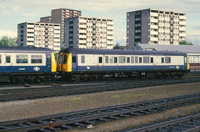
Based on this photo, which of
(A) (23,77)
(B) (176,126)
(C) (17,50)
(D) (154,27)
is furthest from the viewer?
(D) (154,27)

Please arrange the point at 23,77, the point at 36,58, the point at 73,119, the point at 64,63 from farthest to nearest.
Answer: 1. the point at 64,63
2. the point at 36,58
3. the point at 23,77
4. the point at 73,119

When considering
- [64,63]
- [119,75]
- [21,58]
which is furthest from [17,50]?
[119,75]

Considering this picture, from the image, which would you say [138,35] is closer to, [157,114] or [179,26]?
[179,26]

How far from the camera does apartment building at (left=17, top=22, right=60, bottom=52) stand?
533ft

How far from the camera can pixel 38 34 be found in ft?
538

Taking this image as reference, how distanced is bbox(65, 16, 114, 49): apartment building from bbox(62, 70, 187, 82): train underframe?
110727 millimetres

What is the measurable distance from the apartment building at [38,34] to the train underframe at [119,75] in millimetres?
132630

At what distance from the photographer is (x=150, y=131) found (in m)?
9.60

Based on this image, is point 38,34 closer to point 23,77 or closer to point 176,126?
point 23,77

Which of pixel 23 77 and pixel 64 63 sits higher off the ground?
pixel 64 63

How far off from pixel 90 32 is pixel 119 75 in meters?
119

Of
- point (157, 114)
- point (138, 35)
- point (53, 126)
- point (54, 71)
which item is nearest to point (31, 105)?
point (53, 126)

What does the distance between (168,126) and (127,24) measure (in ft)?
420

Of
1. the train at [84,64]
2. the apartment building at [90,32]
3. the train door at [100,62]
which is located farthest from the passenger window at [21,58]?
the apartment building at [90,32]
